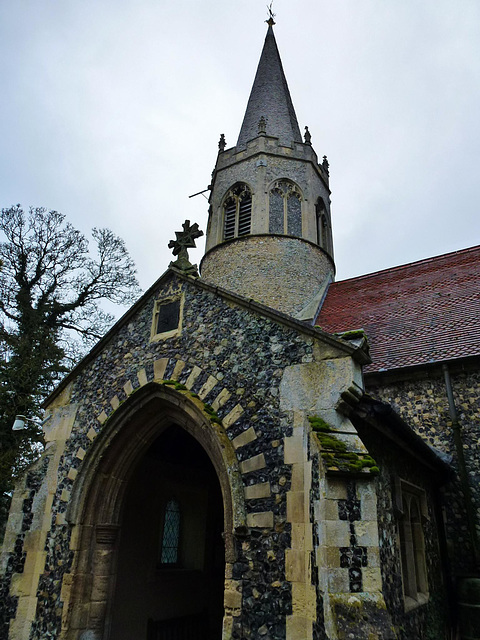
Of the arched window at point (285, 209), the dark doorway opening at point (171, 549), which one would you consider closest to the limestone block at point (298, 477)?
the dark doorway opening at point (171, 549)

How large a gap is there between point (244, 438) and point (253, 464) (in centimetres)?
33

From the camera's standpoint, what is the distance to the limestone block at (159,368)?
22.2ft

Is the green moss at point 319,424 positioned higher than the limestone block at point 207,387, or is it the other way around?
the limestone block at point 207,387

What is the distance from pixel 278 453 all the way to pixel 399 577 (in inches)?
80.3

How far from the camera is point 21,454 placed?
1395 cm

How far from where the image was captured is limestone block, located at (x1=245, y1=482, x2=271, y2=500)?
522cm

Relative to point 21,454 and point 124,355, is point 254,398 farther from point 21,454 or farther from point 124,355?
point 21,454

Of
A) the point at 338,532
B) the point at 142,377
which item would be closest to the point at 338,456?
the point at 338,532

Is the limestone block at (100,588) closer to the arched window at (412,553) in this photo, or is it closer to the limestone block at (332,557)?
the limestone block at (332,557)

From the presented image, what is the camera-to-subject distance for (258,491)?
5.27m

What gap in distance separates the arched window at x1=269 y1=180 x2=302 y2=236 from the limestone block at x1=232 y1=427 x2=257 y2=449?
11.1 metres

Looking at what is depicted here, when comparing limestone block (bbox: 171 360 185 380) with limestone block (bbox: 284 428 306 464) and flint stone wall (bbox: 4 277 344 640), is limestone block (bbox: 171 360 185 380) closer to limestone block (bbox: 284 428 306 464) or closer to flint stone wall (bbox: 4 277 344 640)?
flint stone wall (bbox: 4 277 344 640)

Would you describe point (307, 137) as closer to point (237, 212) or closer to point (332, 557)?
point (237, 212)

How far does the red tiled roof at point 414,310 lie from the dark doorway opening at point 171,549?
410 cm
